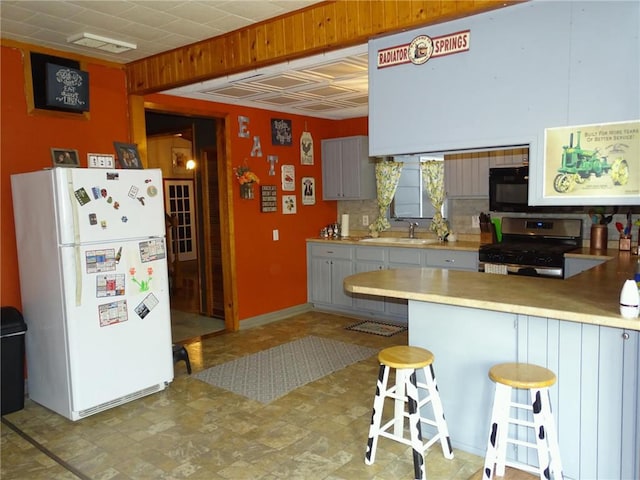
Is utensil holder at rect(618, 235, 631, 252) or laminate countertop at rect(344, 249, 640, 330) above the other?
utensil holder at rect(618, 235, 631, 252)

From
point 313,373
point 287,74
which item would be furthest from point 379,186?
point 313,373

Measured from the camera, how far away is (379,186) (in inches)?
245

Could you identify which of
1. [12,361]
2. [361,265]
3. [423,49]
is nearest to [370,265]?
[361,265]

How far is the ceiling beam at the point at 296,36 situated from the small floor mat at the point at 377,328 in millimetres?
3064

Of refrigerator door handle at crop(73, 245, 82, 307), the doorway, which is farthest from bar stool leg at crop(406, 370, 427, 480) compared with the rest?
the doorway

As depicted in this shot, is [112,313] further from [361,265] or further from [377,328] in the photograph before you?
[361,265]

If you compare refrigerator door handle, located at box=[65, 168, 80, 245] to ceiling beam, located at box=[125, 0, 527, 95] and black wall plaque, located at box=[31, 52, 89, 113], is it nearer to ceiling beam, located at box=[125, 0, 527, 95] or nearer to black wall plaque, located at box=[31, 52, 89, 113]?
black wall plaque, located at box=[31, 52, 89, 113]

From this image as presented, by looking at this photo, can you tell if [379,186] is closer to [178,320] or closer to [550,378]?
[178,320]

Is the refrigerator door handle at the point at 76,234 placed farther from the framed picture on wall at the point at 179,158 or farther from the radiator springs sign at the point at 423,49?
the framed picture on wall at the point at 179,158

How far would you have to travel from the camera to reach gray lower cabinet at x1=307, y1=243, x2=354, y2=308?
604 cm

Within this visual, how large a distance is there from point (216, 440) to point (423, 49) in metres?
2.67

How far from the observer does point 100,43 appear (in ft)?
12.1

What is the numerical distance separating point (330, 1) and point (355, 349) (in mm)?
3078

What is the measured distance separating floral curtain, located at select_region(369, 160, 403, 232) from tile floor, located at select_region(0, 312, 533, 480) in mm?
2585
